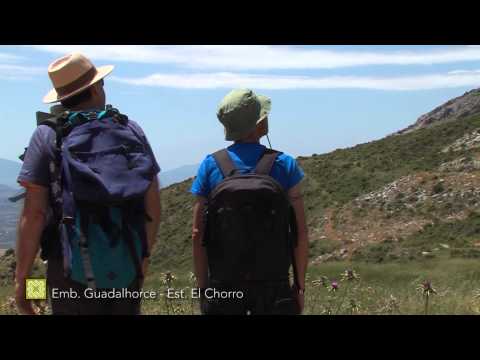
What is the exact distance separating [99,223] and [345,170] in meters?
54.0

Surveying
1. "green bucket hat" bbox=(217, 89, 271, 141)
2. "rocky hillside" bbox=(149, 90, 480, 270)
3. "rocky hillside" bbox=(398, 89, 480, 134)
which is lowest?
"rocky hillside" bbox=(149, 90, 480, 270)

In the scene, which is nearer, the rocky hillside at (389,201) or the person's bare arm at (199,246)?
the person's bare arm at (199,246)

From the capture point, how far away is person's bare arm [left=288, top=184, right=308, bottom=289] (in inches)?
150

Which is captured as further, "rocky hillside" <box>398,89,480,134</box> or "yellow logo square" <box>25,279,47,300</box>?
"rocky hillside" <box>398,89,480,134</box>

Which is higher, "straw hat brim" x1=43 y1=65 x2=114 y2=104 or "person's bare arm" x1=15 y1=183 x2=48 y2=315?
"straw hat brim" x1=43 y1=65 x2=114 y2=104

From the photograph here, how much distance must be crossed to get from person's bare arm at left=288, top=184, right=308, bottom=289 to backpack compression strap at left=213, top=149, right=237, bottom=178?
344mm

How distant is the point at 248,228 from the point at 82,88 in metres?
1.13

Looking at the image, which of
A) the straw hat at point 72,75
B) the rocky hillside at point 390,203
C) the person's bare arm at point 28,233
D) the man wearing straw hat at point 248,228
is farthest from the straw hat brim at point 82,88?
the rocky hillside at point 390,203

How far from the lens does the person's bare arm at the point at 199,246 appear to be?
3.75 meters

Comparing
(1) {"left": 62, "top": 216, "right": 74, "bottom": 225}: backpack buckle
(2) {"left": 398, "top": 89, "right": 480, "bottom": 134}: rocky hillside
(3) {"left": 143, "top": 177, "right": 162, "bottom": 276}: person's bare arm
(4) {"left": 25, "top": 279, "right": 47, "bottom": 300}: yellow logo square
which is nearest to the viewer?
(1) {"left": 62, "top": 216, "right": 74, "bottom": 225}: backpack buckle

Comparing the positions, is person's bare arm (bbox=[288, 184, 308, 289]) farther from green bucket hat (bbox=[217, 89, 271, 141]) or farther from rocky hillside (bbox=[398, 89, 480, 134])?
rocky hillside (bbox=[398, 89, 480, 134])

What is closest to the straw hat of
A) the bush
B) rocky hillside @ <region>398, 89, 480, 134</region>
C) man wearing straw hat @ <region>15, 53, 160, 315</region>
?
man wearing straw hat @ <region>15, 53, 160, 315</region>

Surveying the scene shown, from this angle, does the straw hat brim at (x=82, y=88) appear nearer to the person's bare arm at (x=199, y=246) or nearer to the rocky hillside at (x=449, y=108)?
the person's bare arm at (x=199, y=246)

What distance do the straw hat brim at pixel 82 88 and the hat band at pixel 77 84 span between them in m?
0.02
